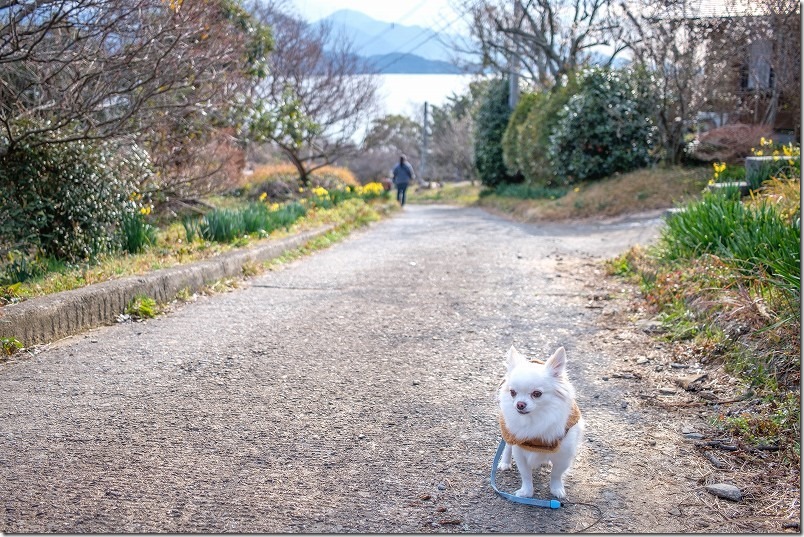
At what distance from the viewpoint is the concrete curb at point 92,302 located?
5.24 m

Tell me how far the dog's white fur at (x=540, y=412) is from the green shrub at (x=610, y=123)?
16648mm

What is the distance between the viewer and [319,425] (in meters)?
3.94

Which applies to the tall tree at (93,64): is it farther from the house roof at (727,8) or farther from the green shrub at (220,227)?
the house roof at (727,8)

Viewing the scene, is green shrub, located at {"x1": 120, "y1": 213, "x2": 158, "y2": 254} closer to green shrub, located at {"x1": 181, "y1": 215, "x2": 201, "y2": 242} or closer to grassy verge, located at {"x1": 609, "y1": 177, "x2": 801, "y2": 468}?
green shrub, located at {"x1": 181, "y1": 215, "x2": 201, "y2": 242}

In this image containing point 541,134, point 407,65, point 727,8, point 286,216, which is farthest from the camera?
point 407,65

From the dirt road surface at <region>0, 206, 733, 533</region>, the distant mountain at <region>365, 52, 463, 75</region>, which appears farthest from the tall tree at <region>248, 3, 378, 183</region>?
the dirt road surface at <region>0, 206, 733, 533</region>

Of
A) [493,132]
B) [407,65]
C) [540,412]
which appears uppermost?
[407,65]

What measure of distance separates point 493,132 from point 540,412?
26.6 metres

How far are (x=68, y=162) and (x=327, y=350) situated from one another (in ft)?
11.9

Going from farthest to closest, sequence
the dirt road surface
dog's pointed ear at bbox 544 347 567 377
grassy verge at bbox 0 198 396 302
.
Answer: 1. grassy verge at bbox 0 198 396 302
2. dog's pointed ear at bbox 544 347 567 377
3. the dirt road surface

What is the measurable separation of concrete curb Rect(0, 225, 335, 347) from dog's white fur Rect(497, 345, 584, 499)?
145 inches

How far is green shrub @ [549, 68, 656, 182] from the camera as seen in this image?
1880 cm

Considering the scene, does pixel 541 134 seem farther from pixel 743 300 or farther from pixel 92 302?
pixel 92 302

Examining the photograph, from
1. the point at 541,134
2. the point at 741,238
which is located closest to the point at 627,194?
the point at 541,134
